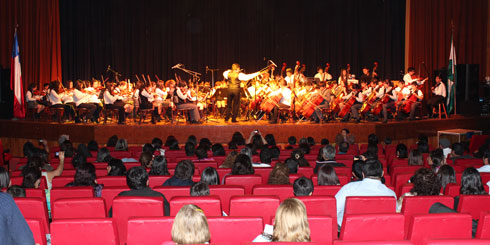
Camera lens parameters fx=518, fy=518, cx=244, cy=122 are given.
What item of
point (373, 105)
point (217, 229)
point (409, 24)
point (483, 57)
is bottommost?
point (217, 229)

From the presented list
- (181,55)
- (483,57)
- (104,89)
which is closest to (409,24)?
(483,57)

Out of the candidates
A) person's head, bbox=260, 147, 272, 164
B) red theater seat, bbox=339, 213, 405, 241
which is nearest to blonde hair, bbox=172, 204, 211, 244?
red theater seat, bbox=339, 213, 405, 241

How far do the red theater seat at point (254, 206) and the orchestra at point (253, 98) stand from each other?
29.1 ft

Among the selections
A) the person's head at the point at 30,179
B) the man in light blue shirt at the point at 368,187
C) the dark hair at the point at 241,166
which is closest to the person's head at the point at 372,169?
the man in light blue shirt at the point at 368,187

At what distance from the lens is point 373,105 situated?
13727 mm

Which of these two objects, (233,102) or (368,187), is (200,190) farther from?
(233,102)

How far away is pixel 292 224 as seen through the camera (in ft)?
9.72

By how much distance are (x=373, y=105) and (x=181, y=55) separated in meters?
8.88

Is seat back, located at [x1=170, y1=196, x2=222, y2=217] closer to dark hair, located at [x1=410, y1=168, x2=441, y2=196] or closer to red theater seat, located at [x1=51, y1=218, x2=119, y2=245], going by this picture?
red theater seat, located at [x1=51, y1=218, x2=119, y2=245]

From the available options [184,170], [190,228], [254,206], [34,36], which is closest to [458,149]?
[184,170]

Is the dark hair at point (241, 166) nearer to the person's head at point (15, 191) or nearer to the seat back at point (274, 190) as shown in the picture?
the seat back at point (274, 190)

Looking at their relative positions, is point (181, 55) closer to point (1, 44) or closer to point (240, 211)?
point (1, 44)

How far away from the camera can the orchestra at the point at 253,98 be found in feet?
42.9

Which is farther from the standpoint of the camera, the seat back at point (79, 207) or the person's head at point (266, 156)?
the person's head at point (266, 156)
